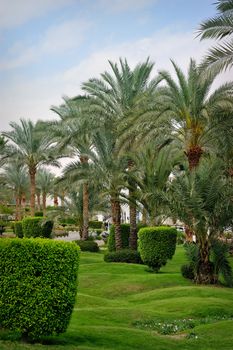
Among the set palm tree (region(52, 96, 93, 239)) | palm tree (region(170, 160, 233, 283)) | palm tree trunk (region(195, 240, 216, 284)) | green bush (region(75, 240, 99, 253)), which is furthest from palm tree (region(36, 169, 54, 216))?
palm tree trunk (region(195, 240, 216, 284))

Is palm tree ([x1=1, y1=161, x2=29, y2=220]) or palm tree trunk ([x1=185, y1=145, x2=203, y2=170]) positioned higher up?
palm tree ([x1=1, y1=161, x2=29, y2=220])

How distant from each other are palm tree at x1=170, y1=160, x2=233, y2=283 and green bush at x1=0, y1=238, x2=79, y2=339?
10925 mm

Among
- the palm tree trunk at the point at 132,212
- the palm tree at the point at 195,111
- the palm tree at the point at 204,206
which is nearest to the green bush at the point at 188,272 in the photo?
the palm tree at the point at 204,206

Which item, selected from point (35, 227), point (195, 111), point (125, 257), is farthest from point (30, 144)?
point (195, 111)

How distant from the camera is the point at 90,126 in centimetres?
3089

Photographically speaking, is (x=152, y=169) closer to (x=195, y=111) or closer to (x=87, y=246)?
(x=195, y=111)

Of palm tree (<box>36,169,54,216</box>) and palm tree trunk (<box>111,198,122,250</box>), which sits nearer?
palm tree trunk (<box>111,198,122,250</box>)

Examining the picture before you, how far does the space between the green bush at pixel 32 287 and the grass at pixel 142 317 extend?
328 millimetres

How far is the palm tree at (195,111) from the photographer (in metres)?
23.5

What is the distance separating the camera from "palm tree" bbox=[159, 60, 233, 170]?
926 inches

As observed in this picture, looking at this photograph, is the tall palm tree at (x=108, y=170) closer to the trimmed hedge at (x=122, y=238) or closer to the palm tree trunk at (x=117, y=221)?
the palm tree trunk at (x=117, y=221)

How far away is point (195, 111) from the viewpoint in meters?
24.0

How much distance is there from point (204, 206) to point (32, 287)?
1182 centimetres

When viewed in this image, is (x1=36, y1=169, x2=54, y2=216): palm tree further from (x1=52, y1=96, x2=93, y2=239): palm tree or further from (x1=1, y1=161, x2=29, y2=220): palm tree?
(x1=52, y1=96, x2=93, y2=239): palm tree
